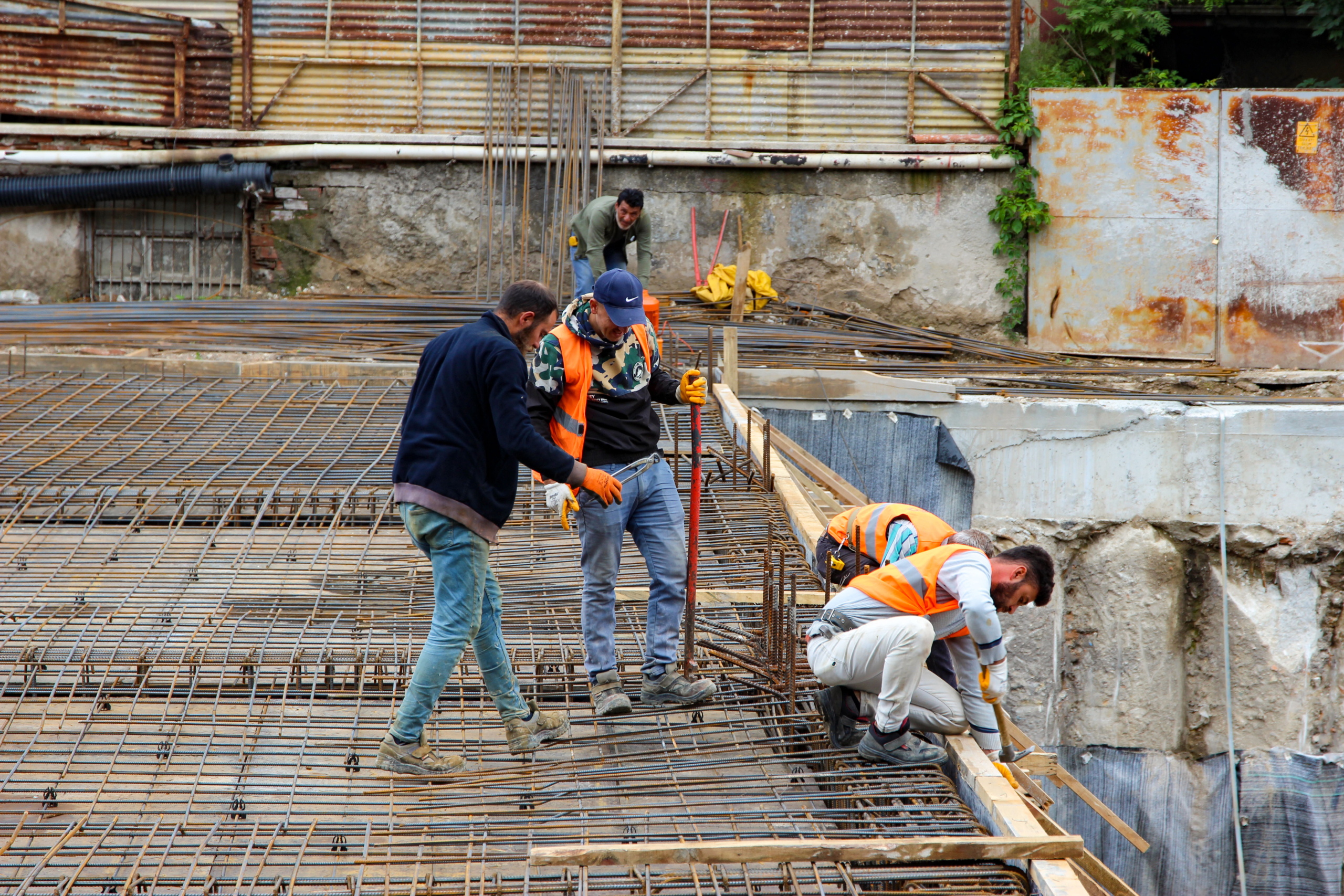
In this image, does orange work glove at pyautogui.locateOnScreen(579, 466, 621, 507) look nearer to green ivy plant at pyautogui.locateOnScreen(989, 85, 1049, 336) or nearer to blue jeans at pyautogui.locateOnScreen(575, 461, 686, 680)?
blue jeans at pyautogui.locateOnScreen(575, 461, 686, 680)

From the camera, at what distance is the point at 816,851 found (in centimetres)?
282

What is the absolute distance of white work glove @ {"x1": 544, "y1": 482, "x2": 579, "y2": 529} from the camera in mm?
3633

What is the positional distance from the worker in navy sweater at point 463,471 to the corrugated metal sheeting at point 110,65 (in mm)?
9892

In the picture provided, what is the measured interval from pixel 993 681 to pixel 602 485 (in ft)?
4.63

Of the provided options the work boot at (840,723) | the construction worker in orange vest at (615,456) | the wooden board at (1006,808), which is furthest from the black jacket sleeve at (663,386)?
the wooden board at (1006,808)

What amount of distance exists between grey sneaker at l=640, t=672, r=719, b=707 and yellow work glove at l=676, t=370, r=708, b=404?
0.98 m

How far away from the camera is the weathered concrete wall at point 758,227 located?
1165 cm

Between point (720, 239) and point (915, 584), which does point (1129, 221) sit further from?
point (915, 584)

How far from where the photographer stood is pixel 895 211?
11.7m

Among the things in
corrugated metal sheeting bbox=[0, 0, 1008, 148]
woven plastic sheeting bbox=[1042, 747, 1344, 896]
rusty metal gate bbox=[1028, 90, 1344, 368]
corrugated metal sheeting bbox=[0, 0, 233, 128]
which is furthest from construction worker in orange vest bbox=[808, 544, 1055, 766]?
corrugated metal sheeting bbox=[0, 0, 233, 128]

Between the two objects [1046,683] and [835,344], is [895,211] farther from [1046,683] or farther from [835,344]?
[1046,683]

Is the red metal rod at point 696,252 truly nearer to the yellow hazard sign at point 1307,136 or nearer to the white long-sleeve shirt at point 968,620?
the yellow hazard sign at point 1307,136

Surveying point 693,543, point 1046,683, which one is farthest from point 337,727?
point 1046,683

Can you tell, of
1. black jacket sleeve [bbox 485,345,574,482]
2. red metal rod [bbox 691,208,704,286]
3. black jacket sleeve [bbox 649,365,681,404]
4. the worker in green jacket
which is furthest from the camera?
red metal rod [bbox 691,208,704,286]
